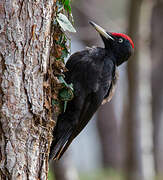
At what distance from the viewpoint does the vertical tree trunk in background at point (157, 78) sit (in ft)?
26.6

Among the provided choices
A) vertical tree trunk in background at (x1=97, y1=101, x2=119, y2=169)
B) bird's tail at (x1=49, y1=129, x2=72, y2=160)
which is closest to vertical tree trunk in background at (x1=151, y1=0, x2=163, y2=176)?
vertical tree trunk in background at (x1=97, y1=101, x2=119, y2=169)

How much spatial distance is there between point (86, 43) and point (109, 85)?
5425 mm

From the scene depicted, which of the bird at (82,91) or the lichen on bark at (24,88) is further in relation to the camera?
the bird at (82,91)

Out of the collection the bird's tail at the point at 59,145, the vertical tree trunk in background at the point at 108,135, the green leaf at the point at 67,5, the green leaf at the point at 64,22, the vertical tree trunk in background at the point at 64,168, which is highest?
the green leaf at the point at 67,5

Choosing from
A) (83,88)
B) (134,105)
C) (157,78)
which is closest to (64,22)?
(83,88)

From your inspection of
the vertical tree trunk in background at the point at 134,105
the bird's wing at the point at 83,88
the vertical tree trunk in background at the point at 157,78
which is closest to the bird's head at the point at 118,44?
the bird's wing at the point at 83,88

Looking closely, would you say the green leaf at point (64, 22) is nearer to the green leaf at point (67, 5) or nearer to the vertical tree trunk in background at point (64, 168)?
the green leaf at point (67, 5)

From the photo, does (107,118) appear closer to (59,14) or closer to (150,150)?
(150,150)

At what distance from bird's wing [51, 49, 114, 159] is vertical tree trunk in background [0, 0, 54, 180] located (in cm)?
98

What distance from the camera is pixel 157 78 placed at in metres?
10.1

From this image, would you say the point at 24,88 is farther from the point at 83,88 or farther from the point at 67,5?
the point at 83,88

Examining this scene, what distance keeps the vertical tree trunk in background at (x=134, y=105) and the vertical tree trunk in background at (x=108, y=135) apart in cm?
595

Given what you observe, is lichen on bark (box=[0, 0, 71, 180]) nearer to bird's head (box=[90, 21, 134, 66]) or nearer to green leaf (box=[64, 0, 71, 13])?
green leaf (box=[64, 0, 71, 13])

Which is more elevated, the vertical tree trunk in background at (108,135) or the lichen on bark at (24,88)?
the lichen on bark at (24,88)
